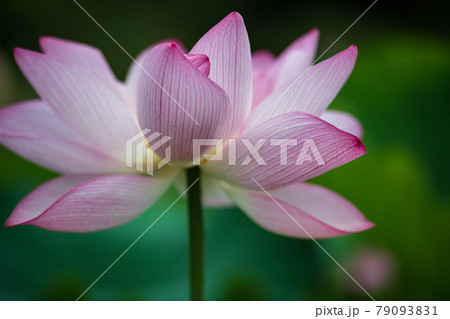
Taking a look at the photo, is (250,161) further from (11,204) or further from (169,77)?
(11,204)

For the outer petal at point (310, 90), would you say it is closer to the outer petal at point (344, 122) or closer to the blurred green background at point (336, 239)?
the outer petal at point (344, 122)

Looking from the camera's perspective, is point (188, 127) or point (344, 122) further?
point (344, 122)

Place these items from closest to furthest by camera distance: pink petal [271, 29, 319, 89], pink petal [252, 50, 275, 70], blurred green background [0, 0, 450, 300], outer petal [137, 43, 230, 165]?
1. outer petal [137, 43, 230, 165]
2. pink petal [271, 29, 319, 89]
3. pink petal [252, 50, 275, 70]
4. blurred green background [0, 0, 450, 300]

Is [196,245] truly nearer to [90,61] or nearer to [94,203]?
[94,203]

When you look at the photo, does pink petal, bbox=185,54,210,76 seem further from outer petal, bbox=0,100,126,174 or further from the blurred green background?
the blurred green background

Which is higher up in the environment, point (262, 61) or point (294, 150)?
point (262, 61)

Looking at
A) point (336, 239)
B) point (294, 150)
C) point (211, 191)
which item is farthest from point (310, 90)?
point (336, 239)

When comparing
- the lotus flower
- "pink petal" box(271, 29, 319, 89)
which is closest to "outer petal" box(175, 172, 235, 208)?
the lotus flower
